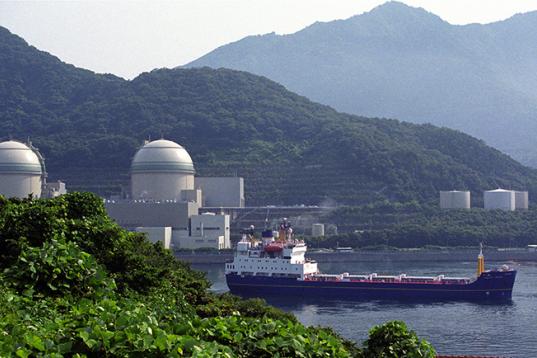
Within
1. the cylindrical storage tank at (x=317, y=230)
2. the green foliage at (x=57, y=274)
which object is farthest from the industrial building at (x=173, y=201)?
the green foliage at (x=57, y=274)

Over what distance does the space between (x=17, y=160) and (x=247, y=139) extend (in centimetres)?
4501

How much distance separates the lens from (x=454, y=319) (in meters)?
56.2

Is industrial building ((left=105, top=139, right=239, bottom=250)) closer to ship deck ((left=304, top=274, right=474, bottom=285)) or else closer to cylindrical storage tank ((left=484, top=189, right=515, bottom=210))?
ship deck ((left=304, top=274, right=474, bottom=285))

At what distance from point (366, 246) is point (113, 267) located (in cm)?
8665

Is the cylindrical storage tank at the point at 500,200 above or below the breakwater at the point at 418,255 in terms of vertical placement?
above

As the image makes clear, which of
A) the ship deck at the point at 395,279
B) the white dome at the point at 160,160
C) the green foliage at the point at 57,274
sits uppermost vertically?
the white dome at the point at 160,160

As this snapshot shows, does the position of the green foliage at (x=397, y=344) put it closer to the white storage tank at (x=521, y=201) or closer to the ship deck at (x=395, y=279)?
the ship deck at (x=395, y=279)

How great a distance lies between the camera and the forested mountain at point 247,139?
431ft

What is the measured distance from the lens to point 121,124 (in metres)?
157

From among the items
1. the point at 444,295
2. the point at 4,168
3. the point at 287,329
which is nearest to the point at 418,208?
the point at 4,168

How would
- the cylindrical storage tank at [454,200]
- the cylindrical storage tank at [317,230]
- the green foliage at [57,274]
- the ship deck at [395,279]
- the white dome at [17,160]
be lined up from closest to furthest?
the green foliage at [57,274] → the ship deck at [395,279] → the white dome at [17,160] → the cylindrical storage tank at [317,230] → the cylindrical storage tank at [454,200]

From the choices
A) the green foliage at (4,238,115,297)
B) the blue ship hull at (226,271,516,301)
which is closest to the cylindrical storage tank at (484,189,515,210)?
the blue ship hull at (226,271,516,301)

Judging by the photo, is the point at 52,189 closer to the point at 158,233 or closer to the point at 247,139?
the point at 158,233

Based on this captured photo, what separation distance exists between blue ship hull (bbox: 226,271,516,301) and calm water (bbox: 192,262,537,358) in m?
1.45
